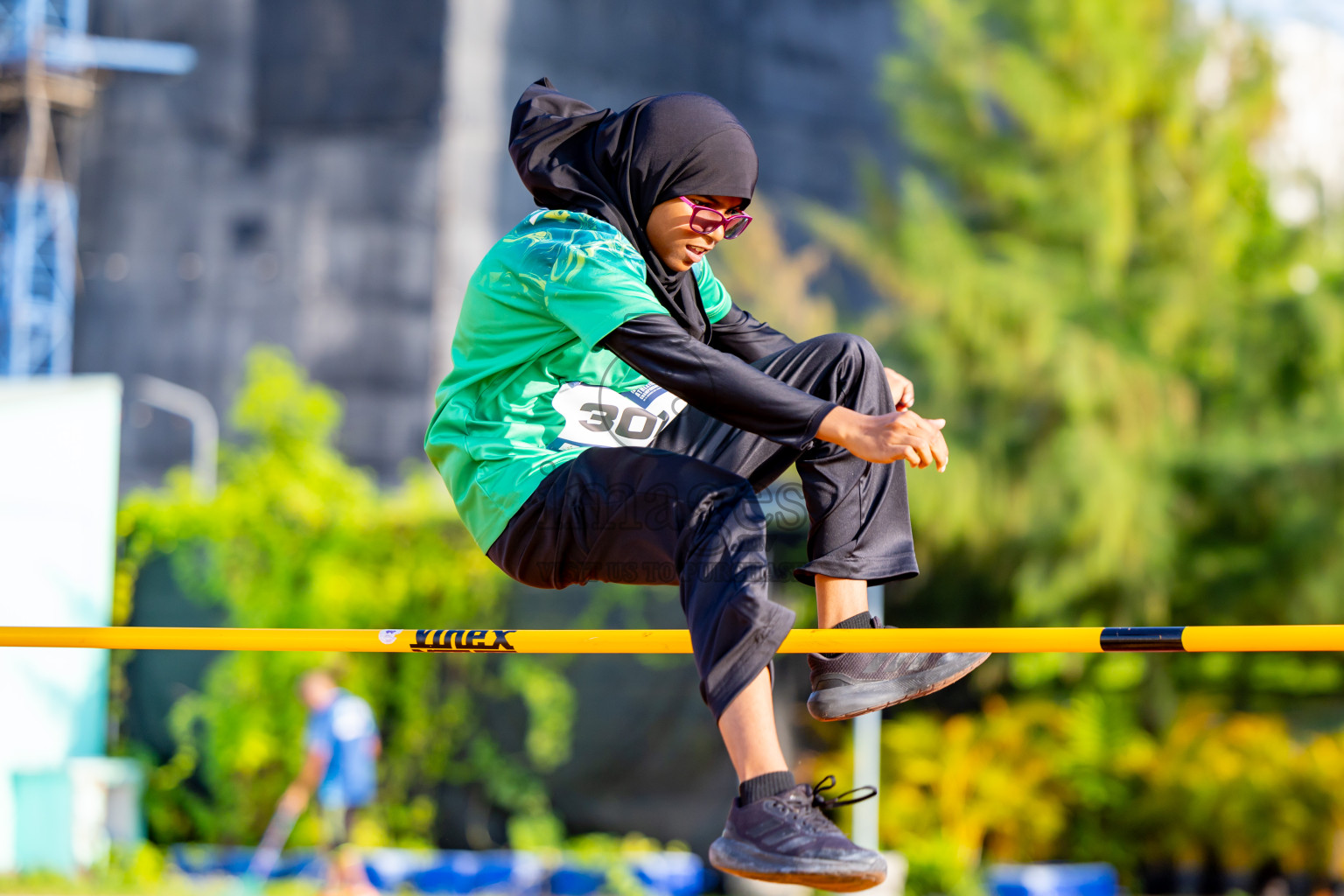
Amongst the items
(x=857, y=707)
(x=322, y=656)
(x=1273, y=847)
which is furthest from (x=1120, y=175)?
(x=857, y=707)

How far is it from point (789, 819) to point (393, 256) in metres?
15.6

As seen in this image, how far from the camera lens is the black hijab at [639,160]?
3281mm

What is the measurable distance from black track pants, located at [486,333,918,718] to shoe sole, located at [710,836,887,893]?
0.28 meters

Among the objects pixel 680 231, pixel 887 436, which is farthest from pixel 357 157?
pixel 887 436

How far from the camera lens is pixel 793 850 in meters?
2.96

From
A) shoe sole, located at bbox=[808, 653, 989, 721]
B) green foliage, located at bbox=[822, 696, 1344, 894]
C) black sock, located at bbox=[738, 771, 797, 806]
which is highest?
shoe sole, located at bbox=[808, 653, 989, 721]

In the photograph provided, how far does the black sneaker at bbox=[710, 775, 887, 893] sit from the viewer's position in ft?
9.65

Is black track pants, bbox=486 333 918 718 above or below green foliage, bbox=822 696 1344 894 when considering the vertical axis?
above

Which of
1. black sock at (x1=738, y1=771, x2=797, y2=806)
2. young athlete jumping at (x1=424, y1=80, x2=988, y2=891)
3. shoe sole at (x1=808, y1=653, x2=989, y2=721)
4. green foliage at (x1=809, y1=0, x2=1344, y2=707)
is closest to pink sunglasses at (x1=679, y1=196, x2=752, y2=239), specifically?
young athlete jumping at (x1=424, y1=80, x2=988, y2=891)

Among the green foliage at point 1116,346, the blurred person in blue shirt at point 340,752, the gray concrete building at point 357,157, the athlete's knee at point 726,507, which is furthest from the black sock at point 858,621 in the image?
the gray concrete building at point 357,157

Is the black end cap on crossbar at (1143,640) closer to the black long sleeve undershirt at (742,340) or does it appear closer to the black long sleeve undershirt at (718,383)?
the black long sleeve undershirt at (718,383)

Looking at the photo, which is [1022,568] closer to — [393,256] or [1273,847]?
[1273,847]

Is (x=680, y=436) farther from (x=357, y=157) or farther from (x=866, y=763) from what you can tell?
(x=357, y=157)

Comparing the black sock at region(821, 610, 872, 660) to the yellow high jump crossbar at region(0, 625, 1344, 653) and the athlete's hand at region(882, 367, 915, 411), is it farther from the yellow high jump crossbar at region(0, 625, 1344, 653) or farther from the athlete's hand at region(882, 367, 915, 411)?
the athlete's hand at region(882, 367, 915, 411)
